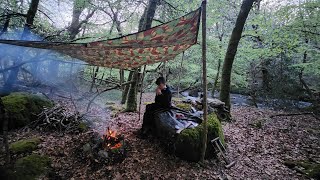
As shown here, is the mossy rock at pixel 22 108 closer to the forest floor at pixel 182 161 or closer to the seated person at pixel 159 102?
the forest floor at pixel 182 161

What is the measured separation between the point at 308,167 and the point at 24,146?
644 cm

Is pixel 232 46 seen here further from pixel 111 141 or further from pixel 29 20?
pixel 29 20

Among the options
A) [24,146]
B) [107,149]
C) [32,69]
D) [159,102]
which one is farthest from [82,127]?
[32,69]

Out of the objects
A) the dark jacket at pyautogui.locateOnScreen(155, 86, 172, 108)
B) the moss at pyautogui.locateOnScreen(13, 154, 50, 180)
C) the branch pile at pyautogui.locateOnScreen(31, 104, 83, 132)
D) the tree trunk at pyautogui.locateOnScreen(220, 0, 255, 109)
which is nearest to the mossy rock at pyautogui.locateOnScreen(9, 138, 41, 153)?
the moss at pyautogui.locateOnScreen(13, 154, 50, 180)

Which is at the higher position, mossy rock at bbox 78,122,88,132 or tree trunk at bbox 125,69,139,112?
tree trunk at bbox 125,69,139,112

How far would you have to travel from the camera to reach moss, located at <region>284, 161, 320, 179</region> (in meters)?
4.07

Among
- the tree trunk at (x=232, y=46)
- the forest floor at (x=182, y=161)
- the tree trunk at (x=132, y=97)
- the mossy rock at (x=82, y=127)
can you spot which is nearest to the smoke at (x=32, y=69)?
the tree trunk at (x=132, y=97)

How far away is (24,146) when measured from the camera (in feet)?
13.9

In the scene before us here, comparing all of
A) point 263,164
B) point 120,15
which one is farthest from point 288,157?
point 120,15

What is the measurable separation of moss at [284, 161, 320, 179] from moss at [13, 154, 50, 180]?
212 inches

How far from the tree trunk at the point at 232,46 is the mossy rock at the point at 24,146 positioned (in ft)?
21.7

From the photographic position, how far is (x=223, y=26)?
13977 mm

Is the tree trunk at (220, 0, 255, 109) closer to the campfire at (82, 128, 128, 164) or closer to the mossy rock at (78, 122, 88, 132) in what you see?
the campfire at (82, 128, 128, 164)

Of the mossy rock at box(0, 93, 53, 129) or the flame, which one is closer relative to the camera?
the flame
